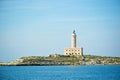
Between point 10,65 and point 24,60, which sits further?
point 10,65

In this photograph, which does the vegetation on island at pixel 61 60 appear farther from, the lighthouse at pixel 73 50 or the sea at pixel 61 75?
the sea at pixel 61 75

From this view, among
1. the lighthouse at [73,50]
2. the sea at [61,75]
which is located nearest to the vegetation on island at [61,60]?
the lighthouse at [73,50]

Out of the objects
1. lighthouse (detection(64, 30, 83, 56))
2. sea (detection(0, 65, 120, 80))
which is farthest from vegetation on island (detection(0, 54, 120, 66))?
sea (detection(0, 65, 120, 80))

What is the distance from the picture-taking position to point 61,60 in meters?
142

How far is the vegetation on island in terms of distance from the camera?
14175 centimetres

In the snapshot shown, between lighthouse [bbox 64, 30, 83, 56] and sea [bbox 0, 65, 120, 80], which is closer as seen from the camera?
sea [bbox 0, 65, 120, 80]

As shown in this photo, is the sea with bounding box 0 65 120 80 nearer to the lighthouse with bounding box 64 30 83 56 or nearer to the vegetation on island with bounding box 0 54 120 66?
the vegetation on island with bounding box 0 54 120 66

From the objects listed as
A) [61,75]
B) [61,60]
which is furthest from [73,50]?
[61,75]

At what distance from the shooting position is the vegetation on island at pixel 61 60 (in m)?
142

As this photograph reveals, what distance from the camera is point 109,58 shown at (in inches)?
6088

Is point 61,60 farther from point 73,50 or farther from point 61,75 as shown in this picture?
point 61,75

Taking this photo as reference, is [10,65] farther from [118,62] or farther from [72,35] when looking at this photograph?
[118,62]

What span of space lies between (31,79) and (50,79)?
106 inches

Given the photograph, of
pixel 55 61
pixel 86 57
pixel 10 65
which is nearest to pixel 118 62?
pixel 86 57
